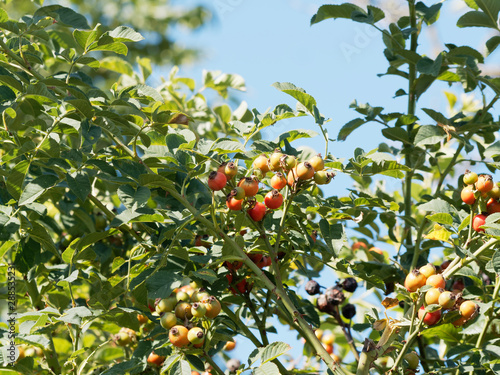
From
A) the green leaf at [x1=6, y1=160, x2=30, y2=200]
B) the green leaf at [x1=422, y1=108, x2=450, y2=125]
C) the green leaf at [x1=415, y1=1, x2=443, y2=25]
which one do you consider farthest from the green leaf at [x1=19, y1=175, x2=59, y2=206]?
the green leaf at [x1=415, y1=1, x2=443, y2=25]

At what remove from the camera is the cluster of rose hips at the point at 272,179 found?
→ 1.18 metres

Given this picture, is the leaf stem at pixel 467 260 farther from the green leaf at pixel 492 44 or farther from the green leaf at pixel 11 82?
the green leaf at pixel 11 82

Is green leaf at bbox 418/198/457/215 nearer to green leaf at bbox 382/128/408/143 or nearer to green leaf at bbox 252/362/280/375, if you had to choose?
green leaf at bbox 382/128/408/143

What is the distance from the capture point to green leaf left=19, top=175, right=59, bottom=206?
45.1 inches

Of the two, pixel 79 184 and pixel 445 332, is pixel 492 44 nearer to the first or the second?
pixel 445 332

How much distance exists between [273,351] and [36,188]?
56 centimetres

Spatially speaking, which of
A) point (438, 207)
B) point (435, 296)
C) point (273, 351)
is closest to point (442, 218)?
point (438, 207)

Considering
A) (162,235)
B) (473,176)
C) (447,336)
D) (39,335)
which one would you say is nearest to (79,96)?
(162,235)

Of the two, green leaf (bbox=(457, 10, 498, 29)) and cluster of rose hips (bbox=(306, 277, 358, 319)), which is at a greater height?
green leaf (bbox=(457, 10, 498, 29))

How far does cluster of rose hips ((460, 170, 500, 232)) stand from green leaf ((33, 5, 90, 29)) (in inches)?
36.5

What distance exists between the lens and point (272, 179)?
1215 millimetres

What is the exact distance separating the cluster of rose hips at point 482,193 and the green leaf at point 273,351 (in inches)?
18.4

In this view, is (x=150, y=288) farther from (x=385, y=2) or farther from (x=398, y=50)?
(x=385, y=2)

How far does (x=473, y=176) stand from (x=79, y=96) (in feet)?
2.72
